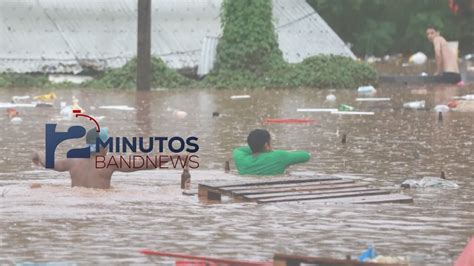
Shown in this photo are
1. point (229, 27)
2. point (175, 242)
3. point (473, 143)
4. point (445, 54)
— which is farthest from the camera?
point (229, 27)

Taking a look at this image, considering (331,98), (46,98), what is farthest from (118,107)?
(331,98)

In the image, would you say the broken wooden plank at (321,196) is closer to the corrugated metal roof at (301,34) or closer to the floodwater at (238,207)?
the floodwater at (238,207)

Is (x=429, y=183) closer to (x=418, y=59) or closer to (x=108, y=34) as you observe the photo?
(x=108, y=34)

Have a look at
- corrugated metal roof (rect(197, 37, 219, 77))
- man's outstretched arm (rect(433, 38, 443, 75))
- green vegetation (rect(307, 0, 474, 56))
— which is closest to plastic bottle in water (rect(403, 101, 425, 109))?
man's outstretched arm (rect(433, 38, 443, 75))

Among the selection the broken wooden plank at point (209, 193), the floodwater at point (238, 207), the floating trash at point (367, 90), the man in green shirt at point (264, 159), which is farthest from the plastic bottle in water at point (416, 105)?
the broken wooden plank at point (209, 193)

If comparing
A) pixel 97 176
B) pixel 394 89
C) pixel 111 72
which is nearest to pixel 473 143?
pixel 97 176

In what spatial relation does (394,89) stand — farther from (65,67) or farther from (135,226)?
(135,226)

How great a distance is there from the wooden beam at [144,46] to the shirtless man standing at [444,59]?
617 centimetres

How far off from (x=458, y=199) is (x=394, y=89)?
18357mm

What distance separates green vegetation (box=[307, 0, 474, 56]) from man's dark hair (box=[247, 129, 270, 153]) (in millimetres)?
27715

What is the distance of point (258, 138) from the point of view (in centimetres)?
1408

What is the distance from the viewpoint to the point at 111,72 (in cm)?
3200

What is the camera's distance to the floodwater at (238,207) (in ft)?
32.7

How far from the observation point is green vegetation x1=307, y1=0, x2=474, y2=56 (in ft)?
137
